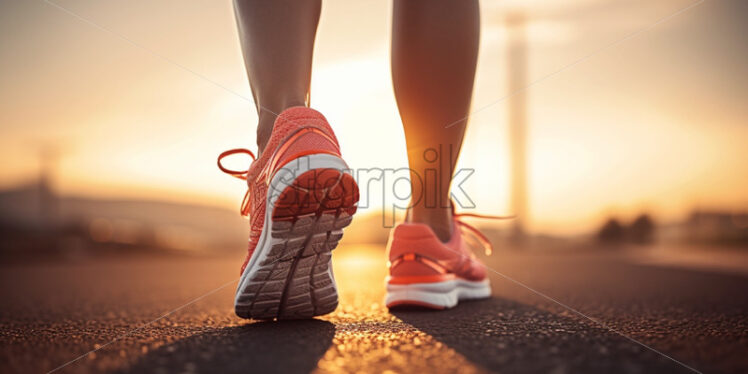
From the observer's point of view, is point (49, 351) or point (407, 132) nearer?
point (49, 351)

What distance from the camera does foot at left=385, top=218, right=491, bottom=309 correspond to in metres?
1.18

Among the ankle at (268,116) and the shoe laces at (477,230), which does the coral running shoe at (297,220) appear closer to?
the ankle at (268,116)

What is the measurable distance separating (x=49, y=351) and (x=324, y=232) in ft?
1.49

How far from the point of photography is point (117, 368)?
2.09 feet

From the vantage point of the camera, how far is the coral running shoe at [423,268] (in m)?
1.18

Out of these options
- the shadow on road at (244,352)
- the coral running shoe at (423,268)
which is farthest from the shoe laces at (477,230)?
the shadow on road at (244,352)

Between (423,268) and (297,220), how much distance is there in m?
0.42

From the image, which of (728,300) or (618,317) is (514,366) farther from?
(728,300)

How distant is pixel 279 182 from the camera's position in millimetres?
885

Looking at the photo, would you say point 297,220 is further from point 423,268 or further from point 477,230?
point 477,230

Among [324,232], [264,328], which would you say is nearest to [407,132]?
[324,232]

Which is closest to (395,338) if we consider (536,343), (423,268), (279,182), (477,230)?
(536,343)

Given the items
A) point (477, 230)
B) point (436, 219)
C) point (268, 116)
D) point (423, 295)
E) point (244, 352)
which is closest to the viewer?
point (244, 352)

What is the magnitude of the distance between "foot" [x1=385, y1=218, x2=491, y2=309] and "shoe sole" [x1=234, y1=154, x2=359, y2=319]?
23 cm
